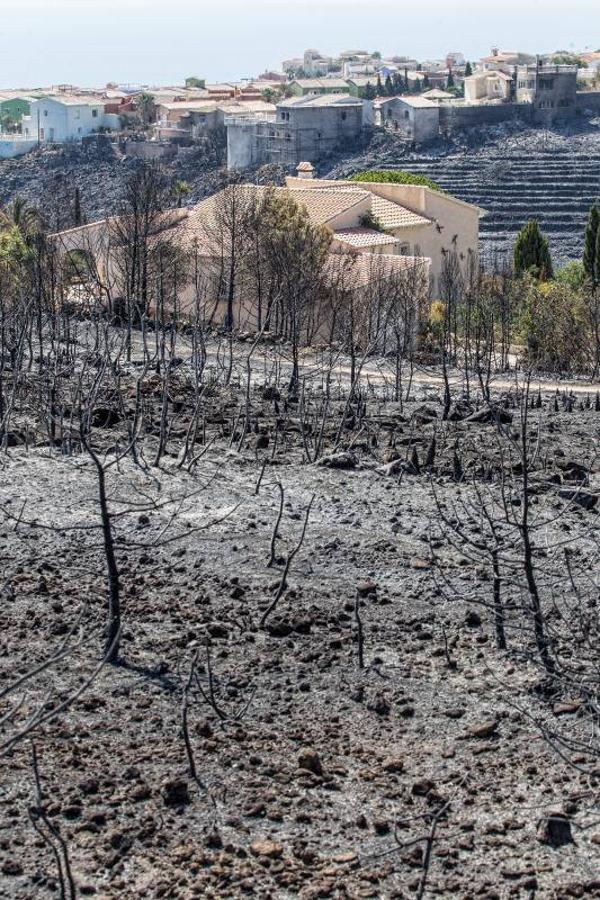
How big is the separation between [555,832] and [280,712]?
2.45 m

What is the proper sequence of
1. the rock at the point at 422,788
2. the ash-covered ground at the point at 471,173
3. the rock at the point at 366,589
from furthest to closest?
the ash-covered ground at the point at 471,173 → the rock at the point at 366,589 → the rock at the point at 422,788

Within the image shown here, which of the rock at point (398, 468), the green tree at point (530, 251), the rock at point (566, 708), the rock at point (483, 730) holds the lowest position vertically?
the green tree at point (530, 251)

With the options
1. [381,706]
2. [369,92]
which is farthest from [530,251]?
[369,92]

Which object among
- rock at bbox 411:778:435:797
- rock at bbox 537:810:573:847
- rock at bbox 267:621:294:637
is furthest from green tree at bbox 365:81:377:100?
rock at bbox 537:810:573:847

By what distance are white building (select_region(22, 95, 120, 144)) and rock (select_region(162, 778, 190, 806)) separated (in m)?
94.9

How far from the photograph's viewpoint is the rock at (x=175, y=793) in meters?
8.98

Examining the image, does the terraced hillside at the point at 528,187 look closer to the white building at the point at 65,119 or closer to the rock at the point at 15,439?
the white building at the point at 65,119

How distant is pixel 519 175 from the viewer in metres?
75.4

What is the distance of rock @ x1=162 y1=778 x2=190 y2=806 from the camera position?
8984mm

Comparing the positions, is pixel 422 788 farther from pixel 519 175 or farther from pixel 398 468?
pixel 519 175

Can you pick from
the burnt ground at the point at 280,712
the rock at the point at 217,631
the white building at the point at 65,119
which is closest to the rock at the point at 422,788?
the burnt ground at the point at 280,712

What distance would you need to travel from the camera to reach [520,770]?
942 centimetres

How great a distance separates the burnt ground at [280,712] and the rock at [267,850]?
2 centimetres

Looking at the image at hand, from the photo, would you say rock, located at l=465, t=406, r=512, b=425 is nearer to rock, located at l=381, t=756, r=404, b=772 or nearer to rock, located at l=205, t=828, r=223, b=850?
rock, located at l=381, t=756, r=404, b=772
